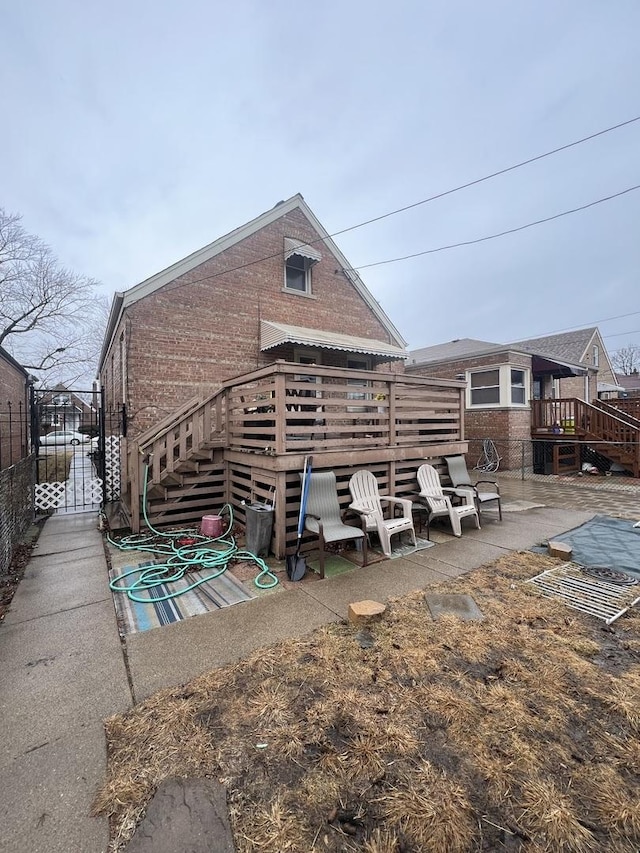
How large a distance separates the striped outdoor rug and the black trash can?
63 cm

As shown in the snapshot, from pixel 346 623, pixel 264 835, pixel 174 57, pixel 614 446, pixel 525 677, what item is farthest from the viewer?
pixel 614 446

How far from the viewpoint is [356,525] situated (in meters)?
5.67

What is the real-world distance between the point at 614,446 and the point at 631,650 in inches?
477

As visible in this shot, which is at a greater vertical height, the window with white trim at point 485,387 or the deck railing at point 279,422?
the window with white trim at point 485,387

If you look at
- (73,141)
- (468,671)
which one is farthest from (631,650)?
(73,141)

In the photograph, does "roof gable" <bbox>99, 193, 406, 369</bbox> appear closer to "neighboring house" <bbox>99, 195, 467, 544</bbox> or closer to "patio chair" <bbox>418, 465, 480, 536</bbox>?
"neighboring house" <bbox>99, 195, 467, 544</bbox>

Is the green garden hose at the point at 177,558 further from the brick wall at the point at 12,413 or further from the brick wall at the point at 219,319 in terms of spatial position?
the brick wall at the point at 12,413

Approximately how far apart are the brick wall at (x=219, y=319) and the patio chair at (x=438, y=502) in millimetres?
5397

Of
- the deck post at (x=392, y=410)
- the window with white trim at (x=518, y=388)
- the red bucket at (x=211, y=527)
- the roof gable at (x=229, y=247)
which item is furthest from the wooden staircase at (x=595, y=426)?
the red bucket at (x=211, y=527)

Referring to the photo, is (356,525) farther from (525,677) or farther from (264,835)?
(264,835)

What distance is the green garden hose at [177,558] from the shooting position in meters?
4.24

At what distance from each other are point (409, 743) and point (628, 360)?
60.4m

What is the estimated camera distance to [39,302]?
22266 millimetres

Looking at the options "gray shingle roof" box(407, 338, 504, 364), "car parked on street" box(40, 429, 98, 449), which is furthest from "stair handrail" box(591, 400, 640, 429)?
"car parked on street" box(40, 429, 98, 449)
